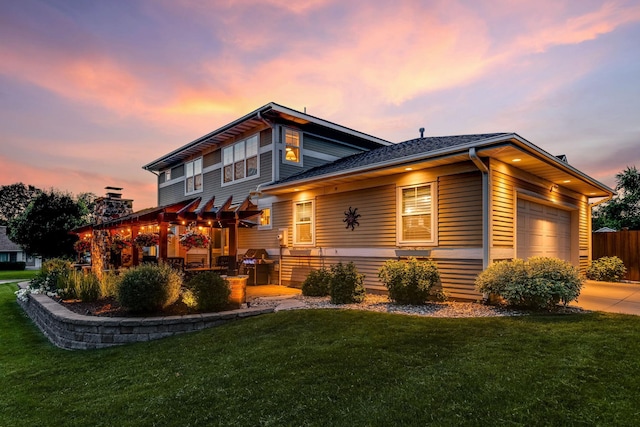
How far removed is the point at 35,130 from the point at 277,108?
1226cm

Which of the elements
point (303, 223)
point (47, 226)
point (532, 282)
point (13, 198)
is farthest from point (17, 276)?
point (13, 198)

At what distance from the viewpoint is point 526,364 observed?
143 inches

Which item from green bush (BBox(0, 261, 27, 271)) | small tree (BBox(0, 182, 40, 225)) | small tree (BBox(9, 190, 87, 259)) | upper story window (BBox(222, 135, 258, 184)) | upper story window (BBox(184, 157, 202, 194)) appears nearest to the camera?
upper story window (BBox(222, 135, 258, 184))

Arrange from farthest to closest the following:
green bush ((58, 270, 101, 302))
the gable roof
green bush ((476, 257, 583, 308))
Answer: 1. green bush ((58, 270, 101, 302))
2. the gable roof
3. green bush ((476, 257, 583, 308))

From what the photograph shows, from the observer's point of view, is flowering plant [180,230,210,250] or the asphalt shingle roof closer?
the asphalt shingle roof

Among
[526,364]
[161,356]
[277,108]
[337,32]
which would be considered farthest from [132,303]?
[337,32]

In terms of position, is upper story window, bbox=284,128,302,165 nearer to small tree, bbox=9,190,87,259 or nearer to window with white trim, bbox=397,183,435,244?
window with white trim, bbox=397,183,435,244

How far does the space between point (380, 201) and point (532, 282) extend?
3837 millimetres

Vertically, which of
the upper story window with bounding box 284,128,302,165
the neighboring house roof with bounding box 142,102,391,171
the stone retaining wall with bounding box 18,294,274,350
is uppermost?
the neighboring house roof with bounding box 142,102,391,171

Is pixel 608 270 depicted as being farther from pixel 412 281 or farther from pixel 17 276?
pixel 17 276

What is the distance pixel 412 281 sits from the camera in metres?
7.17

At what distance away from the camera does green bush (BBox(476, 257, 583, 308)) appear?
611 cm

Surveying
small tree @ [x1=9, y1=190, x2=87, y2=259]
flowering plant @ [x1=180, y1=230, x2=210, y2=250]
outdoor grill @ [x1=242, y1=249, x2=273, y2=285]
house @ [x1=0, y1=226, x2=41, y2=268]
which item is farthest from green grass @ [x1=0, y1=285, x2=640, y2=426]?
house @ [x1=0, y1=226, x2=41, y2=268]

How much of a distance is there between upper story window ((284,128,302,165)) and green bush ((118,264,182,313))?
6558mm
